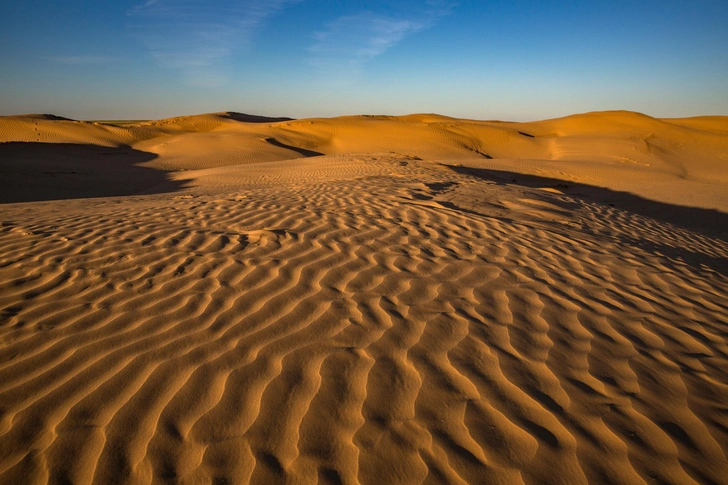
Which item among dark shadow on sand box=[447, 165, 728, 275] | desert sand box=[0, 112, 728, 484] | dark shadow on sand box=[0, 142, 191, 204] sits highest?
desert sand box=[0, 112, 728, 484]

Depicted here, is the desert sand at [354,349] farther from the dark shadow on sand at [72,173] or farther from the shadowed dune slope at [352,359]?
the dark shadow on sand at [72,173]

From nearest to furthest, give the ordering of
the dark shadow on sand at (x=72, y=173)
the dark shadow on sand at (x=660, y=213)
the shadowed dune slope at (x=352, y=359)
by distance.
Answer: the shadowed dune slope at (x=352, y=359)
the dark shadow on sand at (x=660, y=213)
the dark shadow on sand at (x=72, y=173)

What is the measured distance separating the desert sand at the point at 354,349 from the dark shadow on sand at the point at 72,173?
6.62 meters

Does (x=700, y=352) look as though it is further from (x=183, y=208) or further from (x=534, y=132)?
(x=534, y=132)

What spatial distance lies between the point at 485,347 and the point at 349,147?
80.9 ft

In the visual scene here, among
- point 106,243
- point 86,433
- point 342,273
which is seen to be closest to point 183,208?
point 106,243

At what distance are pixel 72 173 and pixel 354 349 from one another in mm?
16008

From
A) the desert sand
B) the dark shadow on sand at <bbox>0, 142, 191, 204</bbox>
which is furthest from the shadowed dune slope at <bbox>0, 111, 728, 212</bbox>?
the desert sand

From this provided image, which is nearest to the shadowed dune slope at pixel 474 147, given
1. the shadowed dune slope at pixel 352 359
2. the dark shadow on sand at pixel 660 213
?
the dark shadow on sand at pixel 660 213

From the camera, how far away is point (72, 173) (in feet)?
48.0

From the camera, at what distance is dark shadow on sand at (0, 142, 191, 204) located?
38.5 feet

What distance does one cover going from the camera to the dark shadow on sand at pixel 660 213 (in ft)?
17.4

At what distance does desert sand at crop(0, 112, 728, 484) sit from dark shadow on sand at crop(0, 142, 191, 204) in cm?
662

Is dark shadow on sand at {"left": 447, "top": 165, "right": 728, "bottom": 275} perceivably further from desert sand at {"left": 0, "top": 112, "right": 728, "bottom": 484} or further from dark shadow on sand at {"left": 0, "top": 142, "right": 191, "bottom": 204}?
dark shadow on sand at {"left": 0, "top": 142, "right": 191, "bottom": 204}
